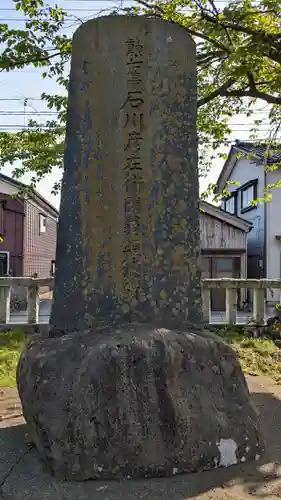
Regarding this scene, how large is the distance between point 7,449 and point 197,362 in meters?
1.45

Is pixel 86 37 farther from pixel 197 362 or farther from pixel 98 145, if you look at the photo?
pixel 197 362

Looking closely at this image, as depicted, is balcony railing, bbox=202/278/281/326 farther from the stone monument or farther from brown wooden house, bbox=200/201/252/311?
brown wooden house, bbox=200/201/252/311

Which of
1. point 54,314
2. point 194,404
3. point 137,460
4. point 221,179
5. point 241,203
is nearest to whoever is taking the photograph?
point 137,460

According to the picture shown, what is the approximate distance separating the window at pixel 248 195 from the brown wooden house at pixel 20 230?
352 inches

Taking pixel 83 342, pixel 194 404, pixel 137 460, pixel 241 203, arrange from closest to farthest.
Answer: pixel 137 460
pixel 194 404
pixel 83 342
pixel 241 203

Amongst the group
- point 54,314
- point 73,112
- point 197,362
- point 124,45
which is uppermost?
point 124,45

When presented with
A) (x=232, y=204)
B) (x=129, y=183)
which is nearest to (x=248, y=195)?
(x=232, y=204)

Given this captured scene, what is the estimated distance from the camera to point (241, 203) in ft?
65.2

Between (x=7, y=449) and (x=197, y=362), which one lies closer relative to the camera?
(x=197, y=362)

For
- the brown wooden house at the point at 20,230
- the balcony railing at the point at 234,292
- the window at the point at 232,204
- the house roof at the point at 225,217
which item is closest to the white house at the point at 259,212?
the window at the point at 232,204

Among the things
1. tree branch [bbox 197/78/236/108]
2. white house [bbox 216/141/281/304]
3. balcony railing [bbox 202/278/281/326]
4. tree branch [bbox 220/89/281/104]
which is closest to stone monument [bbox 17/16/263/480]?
tree branch [bbox 197/78/236/108]

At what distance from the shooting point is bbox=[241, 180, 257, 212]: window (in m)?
17.8

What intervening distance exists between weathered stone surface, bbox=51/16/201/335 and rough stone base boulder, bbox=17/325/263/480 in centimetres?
50

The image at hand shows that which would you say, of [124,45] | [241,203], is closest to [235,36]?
[124,45]
